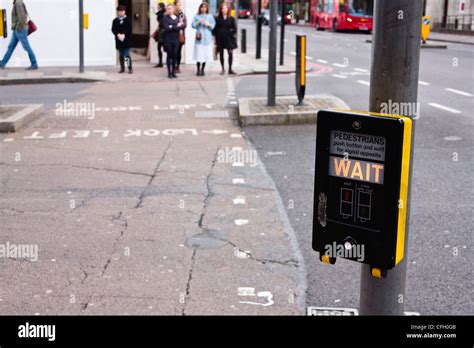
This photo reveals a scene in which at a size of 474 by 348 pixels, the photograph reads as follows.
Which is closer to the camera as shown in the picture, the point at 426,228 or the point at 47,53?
the point at 426,228

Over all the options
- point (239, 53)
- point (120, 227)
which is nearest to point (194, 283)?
point (120, 227)

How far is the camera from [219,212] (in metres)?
6.38

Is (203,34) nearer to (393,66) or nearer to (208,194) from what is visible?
(208,194)

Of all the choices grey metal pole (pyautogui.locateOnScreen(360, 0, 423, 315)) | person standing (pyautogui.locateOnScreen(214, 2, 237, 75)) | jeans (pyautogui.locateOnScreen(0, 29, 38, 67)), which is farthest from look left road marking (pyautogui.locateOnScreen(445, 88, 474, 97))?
grey metal pole (pyautogui.locateOnScreen(360, 0, 423, 315))

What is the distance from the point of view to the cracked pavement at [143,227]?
4438 millimetres

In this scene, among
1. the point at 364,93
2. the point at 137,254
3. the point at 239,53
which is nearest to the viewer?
the point at 137,254

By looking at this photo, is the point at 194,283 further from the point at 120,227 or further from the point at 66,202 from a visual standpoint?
the point at 66,202

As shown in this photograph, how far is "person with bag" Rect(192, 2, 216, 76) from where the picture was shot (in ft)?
60.1

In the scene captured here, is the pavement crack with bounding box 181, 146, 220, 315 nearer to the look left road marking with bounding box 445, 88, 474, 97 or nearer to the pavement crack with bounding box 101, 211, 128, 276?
the pavement crack with bounding box 101, 211, 128, 276

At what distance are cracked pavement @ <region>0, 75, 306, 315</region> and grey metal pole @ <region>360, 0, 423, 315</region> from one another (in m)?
1.83

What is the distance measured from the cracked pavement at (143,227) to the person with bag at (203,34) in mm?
8325

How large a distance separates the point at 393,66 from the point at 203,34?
1664 centimetres

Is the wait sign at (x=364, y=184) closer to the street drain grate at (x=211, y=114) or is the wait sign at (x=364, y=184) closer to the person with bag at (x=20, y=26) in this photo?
the street drain grate at (x=211, y=114)

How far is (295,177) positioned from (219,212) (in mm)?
1562
